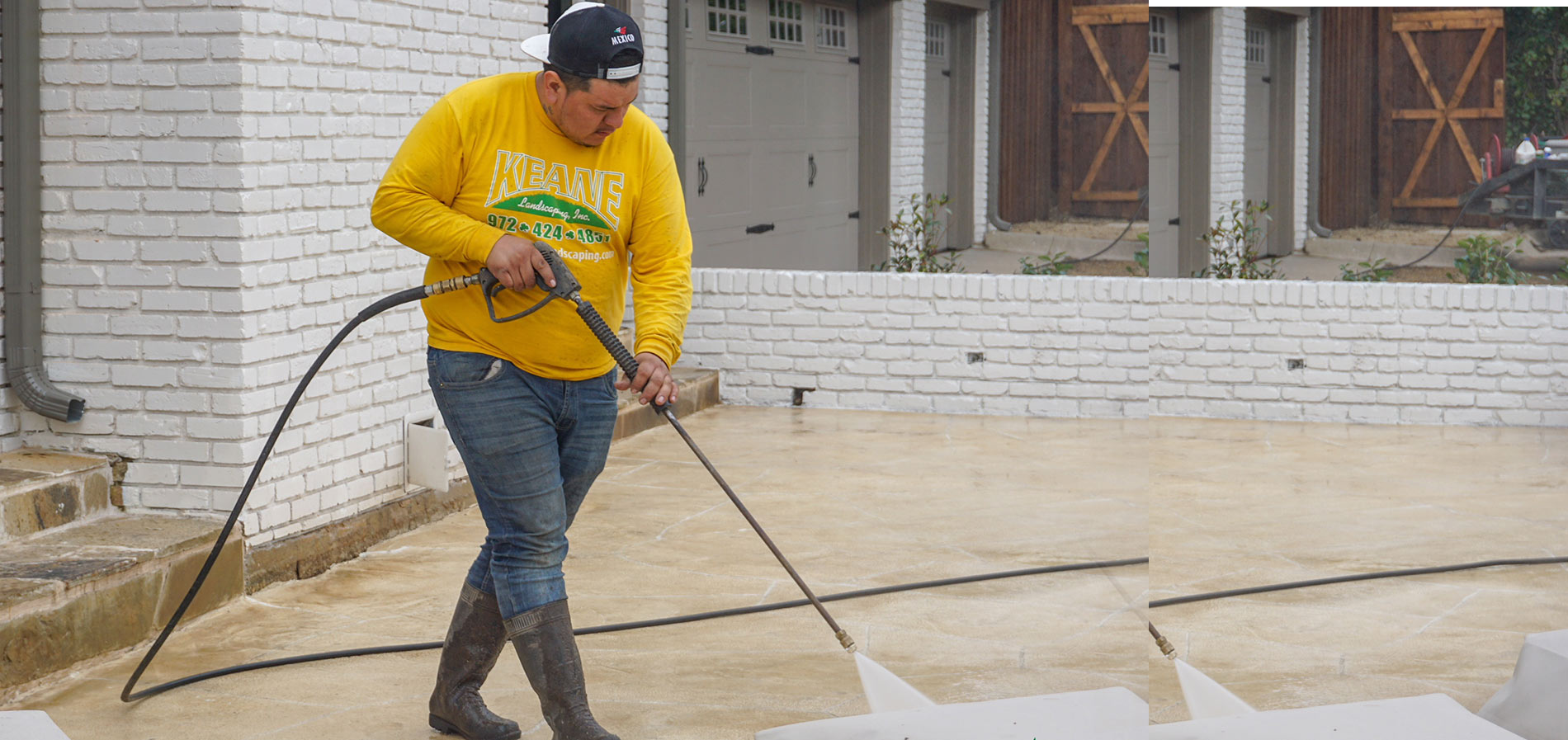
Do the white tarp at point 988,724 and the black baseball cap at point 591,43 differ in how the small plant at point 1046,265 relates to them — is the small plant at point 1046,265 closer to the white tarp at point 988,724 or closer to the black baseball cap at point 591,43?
the white tarp at point 988,724

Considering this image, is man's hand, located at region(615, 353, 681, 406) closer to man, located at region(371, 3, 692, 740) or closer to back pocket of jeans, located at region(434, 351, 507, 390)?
man, located at region(371, 3, 692, 740)

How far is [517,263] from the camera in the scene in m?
2.44

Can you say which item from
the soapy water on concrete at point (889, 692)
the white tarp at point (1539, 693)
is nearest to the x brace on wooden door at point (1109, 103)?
the white tarp at point (1539, 693)

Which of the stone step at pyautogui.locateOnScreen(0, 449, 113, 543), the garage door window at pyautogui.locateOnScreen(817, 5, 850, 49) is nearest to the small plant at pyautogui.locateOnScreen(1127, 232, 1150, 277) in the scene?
the garage door window at pyautogui.locateOnScreen(817, 5, 850, 49)

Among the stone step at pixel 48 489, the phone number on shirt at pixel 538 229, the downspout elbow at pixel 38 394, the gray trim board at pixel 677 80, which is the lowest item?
the stone step at pixel 48 489

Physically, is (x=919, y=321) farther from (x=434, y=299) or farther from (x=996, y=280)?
(x=434, y=299)

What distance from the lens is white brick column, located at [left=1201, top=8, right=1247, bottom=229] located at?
7941 mm

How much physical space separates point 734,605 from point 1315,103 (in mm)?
5551

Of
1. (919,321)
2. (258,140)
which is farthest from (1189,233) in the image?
(258,140)

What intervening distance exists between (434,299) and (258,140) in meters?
1.44

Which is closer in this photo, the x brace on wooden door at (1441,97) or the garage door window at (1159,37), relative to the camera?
the x brace on wooden door at (1441,97)

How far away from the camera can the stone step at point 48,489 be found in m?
3.45

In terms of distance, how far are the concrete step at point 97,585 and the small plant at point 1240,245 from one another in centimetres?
523

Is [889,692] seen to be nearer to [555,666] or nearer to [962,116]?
[555,666]
